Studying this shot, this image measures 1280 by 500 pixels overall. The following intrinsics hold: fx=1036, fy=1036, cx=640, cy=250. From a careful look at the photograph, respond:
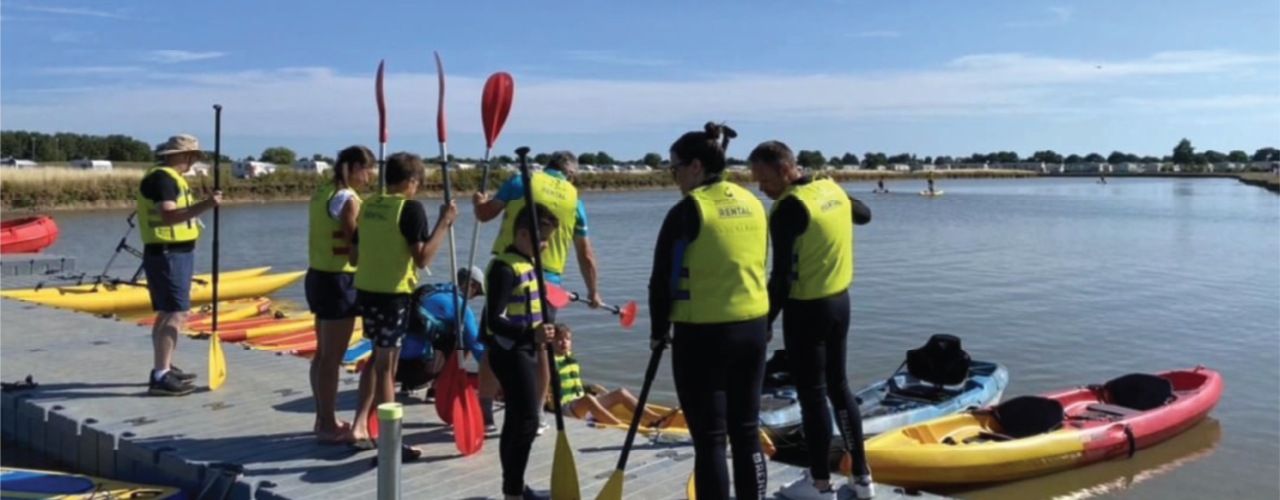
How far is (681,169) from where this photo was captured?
4.09 m

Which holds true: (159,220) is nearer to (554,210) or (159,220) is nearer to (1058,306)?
(554,210)

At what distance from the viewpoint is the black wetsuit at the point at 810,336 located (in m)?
4.65

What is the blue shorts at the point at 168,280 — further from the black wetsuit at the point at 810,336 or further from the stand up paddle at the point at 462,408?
the black wetsuit at the point at 810,336

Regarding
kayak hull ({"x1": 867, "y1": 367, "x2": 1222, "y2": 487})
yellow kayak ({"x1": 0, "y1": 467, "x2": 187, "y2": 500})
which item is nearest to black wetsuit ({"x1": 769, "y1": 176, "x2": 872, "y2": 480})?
kayak hull ({"x1": 867, "y1": 367, "x2": 1222, "y2": 487})

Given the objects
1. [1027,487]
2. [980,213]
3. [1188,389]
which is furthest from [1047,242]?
[1027,487]

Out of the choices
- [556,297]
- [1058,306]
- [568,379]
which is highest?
[556,297]

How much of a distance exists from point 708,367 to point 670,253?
463 millimetres

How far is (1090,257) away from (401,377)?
24315mm

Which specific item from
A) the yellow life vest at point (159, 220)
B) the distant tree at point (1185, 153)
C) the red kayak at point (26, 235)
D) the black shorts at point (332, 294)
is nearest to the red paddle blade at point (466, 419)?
the black shorts at point (332, 294)

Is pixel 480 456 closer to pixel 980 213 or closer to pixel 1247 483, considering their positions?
pixel 1247 483

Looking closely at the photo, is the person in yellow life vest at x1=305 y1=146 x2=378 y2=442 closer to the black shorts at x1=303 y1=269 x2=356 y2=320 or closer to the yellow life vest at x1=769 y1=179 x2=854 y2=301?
the black shorts at x1=303 y1=269 x2=356 y2=320

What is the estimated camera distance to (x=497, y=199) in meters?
5.37

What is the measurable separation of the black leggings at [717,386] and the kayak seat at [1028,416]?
197 inches

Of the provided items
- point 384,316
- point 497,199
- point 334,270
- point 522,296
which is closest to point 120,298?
point 334,270
